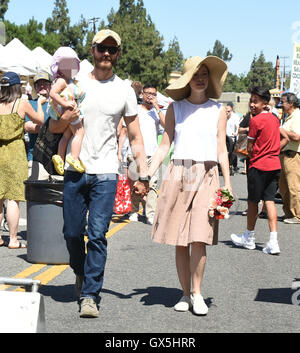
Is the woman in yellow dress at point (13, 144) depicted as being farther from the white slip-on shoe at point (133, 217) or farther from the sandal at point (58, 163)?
the white slip-on shoe at point (133, 217)

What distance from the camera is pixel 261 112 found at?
32.2 ft

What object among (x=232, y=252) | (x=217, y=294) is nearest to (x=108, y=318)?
(x=217, y=294)

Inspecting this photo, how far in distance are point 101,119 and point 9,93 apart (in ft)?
10.4

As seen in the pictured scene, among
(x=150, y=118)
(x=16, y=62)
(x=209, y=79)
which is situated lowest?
(x=150, y=118)

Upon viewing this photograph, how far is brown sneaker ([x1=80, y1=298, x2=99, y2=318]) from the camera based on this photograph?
19.3ft

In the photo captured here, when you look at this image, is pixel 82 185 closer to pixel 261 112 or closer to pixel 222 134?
pixel 222 134

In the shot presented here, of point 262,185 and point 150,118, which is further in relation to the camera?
point 150,118

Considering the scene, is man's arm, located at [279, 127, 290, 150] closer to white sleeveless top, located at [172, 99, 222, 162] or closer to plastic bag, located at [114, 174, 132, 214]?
plastic bag, located at [114, 174, 132, 214]

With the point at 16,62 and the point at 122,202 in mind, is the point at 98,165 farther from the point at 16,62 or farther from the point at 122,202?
the point at 16,62

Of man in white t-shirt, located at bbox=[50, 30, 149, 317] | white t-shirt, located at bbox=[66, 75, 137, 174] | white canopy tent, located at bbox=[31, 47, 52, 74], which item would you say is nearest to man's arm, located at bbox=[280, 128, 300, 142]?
man in white t-shirt, located at bbox=[50, 30, 149, 317]

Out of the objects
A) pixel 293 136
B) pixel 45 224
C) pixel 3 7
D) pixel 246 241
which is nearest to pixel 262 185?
pixel 246 241

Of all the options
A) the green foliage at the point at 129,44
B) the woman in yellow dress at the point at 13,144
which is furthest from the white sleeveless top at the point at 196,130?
the green foliage at the point at 129,44

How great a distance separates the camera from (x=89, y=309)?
5891 mm
